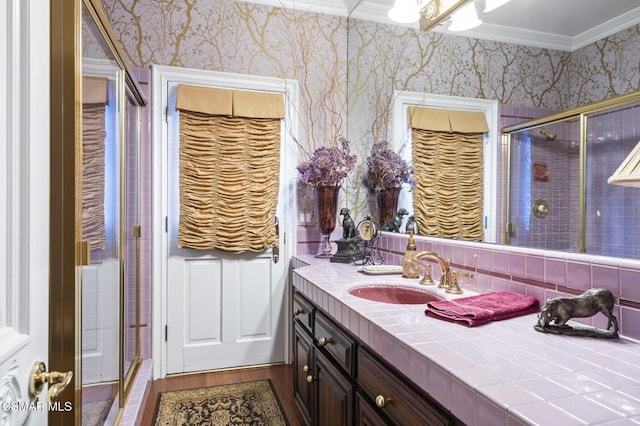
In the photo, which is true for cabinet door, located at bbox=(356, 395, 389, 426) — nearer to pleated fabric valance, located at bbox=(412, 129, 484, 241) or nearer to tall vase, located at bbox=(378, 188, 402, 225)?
pleated fabric valance, located at bbox=(412, 129, 484, 241)

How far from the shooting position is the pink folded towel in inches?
42.1

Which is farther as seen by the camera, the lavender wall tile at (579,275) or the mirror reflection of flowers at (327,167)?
the mirror reflection of flowers at (327,167)

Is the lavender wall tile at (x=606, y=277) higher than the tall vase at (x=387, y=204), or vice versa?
the tall vase at (x=387, y=204)

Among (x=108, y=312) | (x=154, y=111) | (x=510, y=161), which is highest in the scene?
(x=154, y=111)

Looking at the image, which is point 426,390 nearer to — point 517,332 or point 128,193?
point 517,332

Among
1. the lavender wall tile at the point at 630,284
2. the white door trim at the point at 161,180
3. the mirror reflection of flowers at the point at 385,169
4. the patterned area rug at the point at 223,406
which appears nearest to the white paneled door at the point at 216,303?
the white door trim at the point at 161,180

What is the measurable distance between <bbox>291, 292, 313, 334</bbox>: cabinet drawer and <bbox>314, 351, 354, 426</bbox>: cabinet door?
16cm

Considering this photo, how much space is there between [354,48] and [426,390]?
8.37 feet

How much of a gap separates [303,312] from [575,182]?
128 cm

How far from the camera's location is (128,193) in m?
2.07

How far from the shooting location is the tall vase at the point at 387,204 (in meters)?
2.39

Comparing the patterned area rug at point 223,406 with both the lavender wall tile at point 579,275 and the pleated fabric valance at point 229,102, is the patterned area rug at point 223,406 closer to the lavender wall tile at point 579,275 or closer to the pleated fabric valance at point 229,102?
the lavender wall tile at point 579,275

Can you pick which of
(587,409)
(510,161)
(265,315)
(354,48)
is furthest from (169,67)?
(587,409)

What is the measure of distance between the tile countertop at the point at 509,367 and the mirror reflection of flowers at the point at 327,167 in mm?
1397
